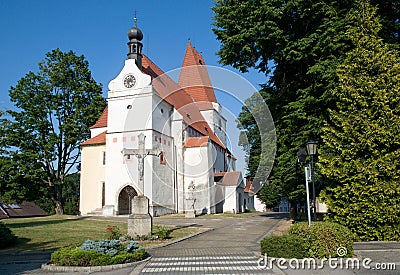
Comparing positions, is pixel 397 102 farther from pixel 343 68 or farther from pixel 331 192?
pixel 331 192

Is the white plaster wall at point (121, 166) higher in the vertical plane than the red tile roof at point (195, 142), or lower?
lower

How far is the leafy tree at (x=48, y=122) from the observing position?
32875 millimetres

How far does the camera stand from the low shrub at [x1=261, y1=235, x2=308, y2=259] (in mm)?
8977

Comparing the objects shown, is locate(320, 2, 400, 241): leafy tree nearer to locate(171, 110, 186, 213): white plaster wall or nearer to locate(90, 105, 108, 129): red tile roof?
locate(171, 110, 186, 213): white plaster wall

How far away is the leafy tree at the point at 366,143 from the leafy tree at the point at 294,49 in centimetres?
127

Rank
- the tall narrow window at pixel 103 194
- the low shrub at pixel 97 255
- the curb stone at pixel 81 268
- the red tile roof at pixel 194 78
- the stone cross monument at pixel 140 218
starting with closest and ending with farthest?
the curb stone at pixel 81 268
the low shrub at pixel 97 255
the stone cross monument at pixel 140 218
the tall narrow window at pixel 103 194
the red tile roof at pixel 194 78

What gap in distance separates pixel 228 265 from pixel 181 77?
47.2m

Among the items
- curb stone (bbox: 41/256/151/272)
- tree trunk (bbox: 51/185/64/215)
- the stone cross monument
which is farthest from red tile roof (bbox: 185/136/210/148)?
curb stone (bbox: 41/256/151/272)

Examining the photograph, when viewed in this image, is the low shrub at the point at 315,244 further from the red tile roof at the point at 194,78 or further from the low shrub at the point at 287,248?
Result: the red tile roof at the point at 194,78

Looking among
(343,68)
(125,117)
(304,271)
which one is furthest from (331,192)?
(125,117)

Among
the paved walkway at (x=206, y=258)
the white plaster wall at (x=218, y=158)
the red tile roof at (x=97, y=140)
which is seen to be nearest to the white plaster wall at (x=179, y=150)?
the white plaster wall at (x=218, y=158)

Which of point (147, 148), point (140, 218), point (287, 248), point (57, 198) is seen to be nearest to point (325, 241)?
point (287, 248)

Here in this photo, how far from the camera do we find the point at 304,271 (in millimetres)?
7922

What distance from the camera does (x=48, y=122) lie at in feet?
115
